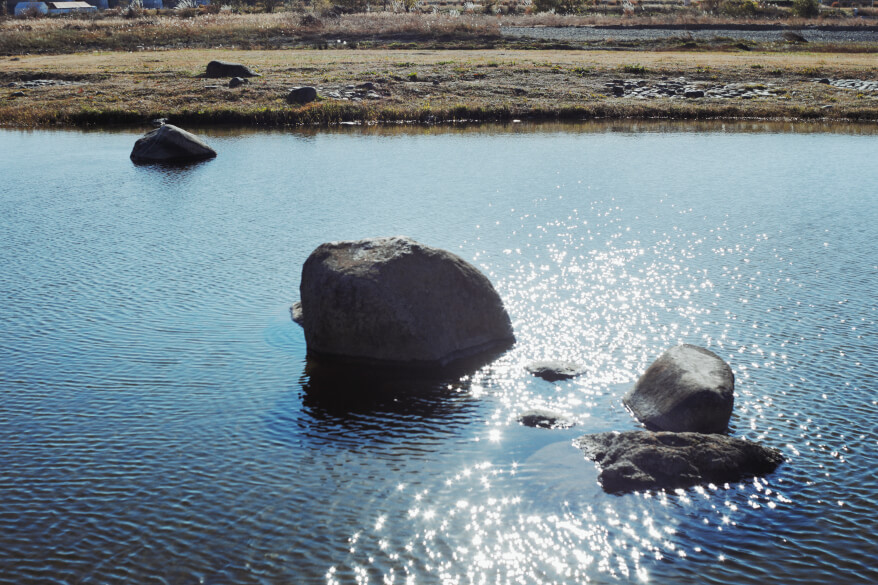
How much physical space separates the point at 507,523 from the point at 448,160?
29782 mm

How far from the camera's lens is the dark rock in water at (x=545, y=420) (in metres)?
14.6

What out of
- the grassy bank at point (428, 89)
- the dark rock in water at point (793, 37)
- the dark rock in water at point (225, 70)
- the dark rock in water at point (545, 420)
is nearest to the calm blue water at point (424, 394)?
the dark rock in water at point (545, 420)

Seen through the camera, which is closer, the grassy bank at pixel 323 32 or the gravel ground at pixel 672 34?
the grassy bank at pixel 323 32

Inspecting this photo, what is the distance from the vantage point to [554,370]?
16.6 metres

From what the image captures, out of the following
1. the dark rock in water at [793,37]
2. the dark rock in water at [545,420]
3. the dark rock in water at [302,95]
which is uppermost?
the dark rock in water at [793,37]

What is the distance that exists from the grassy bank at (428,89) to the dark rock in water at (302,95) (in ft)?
2.45

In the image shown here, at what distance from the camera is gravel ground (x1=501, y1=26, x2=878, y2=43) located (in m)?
95.9

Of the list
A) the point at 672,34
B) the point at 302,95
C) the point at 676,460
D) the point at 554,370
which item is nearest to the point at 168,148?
the point at 302,95

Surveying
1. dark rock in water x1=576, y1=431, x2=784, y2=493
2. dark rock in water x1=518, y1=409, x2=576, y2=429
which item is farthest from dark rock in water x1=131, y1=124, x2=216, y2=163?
dark rock in water x1=576, y1=431, x2=784, y2=493

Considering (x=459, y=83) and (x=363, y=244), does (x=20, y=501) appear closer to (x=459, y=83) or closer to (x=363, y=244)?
(x=363, y=244)

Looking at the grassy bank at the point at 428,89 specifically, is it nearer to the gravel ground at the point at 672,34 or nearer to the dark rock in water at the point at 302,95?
the dark rock in water at the point at 302,95

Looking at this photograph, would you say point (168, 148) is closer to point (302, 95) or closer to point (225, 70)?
point (302, 95)

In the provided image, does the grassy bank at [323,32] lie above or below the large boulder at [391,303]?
above

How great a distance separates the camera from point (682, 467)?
12.7 m
